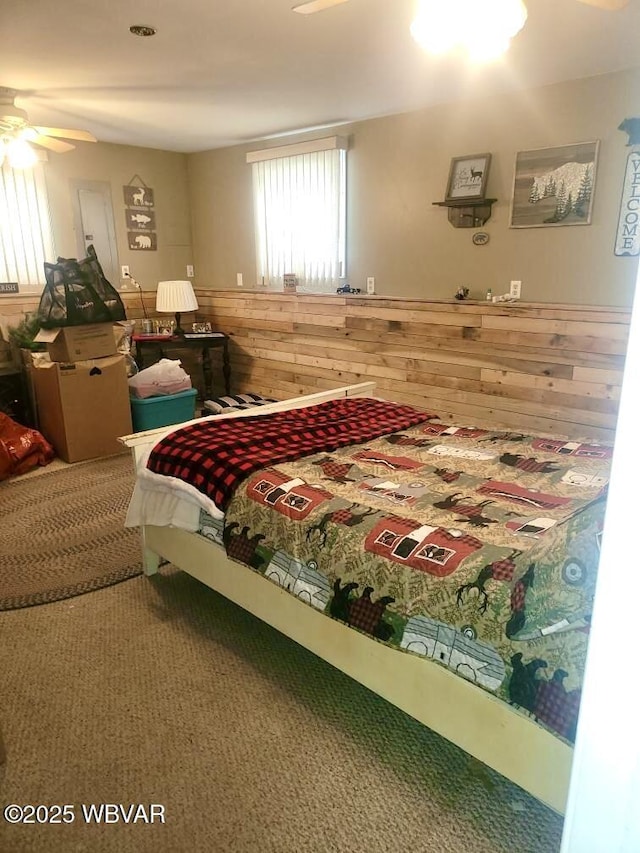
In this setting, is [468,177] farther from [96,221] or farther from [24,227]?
[24,227]

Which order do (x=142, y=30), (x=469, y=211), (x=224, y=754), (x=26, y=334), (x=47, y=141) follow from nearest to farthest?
1. (x=224, y=754)
2. (x=142, y=30)
3. (x=47, y=141)
4. (x=469, y=211)
5. (x=26, y=334)

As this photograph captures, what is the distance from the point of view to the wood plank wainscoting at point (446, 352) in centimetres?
323

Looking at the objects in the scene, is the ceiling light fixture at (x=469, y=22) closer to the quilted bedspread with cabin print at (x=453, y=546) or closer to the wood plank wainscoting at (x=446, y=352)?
the quilted bedspread with cabin print at (x=453, y=546)

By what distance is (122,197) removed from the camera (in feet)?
16.6

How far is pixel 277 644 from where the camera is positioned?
2.15 m

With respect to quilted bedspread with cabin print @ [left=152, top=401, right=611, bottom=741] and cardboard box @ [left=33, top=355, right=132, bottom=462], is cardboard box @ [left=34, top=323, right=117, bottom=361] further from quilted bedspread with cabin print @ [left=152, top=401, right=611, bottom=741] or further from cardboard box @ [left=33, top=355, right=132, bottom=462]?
quilted bedspread with cabin print @ [left=152, top=401, right=611, bottom=741]

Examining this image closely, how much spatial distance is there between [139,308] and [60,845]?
15.0 ft

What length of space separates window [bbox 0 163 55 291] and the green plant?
0.33 metres

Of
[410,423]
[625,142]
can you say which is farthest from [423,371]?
[625,142]

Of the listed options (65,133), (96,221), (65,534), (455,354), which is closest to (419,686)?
(65,534)

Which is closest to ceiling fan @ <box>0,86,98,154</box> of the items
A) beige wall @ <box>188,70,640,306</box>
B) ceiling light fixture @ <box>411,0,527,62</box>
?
beige wall @ <box>188,70,640,306</box>

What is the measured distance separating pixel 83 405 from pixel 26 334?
0.91 m

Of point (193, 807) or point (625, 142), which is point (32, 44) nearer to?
point (625, 142)

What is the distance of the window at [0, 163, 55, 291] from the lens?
14.6 ft
